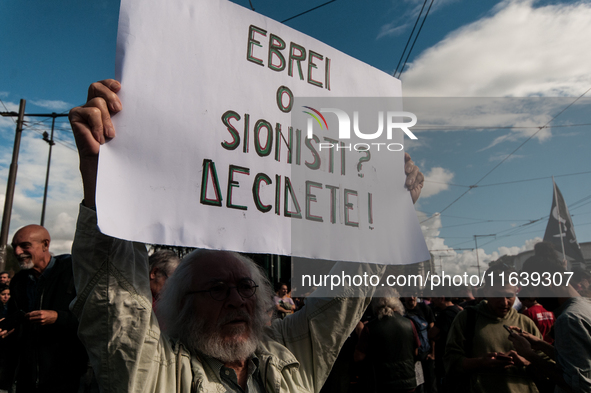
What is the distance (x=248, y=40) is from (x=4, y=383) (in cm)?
297

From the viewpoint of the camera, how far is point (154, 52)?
134 cm

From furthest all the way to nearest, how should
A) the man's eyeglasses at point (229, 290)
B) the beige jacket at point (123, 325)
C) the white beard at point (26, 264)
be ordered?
the white beard at point (26, 264) → the man's eyeglasses at point (229, 290) → the beige jacket at point (123, 325)

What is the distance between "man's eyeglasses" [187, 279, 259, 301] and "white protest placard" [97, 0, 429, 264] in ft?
0.99

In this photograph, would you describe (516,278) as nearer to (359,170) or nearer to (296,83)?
(359,170)

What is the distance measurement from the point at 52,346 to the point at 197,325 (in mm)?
1805

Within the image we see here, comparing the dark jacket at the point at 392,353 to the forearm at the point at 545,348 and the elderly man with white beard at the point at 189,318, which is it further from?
the elderly man with white beard at the point at 189,318

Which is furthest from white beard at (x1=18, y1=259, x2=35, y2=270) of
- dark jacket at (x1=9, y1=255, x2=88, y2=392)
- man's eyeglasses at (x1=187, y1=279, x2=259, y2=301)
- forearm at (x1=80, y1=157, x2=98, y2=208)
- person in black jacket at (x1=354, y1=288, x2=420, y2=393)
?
person in black jacket at (x1=354, y1=288, x2=420, y2=393)

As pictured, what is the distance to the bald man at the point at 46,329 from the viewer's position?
2607mm

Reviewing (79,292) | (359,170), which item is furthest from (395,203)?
(79,292)

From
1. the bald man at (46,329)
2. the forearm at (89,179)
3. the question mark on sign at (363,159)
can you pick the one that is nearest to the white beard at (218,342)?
the forearm at (89,179)

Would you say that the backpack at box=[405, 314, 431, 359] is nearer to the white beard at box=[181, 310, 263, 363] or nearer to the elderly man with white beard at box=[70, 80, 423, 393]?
the elderly man with white beard at box=[70, 80, 423, 393]

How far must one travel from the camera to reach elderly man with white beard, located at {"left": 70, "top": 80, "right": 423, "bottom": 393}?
1170mm

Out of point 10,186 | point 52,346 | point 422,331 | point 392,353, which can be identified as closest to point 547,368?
point 392,353

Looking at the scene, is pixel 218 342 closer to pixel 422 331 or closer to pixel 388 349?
pixel 388 349
